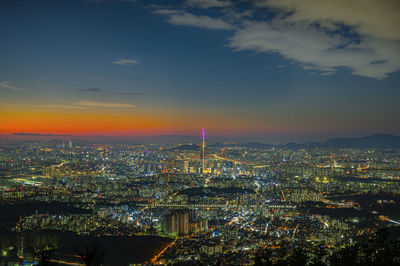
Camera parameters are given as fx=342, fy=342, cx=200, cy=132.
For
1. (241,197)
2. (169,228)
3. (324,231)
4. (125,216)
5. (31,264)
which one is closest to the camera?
(31,264)

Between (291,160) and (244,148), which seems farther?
(244,148)

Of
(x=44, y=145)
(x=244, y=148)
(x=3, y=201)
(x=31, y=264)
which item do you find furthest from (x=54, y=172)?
(x=244, y=148)

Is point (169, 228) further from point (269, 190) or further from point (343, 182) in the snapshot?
point (343, 182)

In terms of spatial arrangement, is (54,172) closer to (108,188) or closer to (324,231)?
(108,188)

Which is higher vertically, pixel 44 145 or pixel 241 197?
pixel 44 145

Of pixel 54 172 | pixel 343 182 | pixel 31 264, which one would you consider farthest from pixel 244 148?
pixel 31 264

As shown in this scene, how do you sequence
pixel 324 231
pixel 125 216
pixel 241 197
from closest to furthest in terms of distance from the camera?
pixel 324 231 < pixel 125 216 < pixel 241 197
